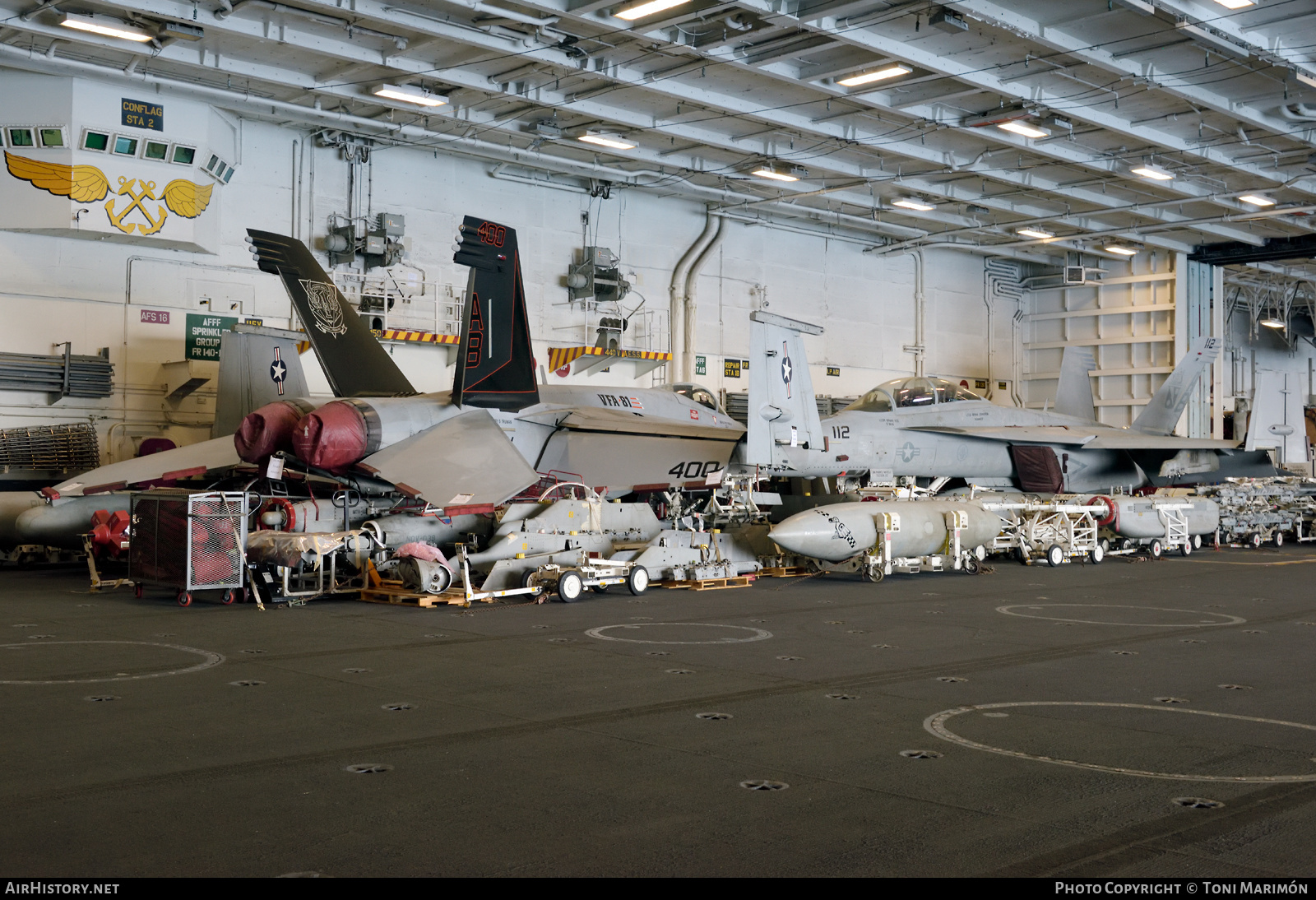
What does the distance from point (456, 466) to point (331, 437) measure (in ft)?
4.53

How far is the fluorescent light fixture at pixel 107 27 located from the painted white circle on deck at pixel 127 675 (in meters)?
9.72

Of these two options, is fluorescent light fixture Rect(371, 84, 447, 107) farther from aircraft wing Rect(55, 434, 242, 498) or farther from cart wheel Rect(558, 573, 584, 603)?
cart wheel Rect(558, 573, 584, 603)

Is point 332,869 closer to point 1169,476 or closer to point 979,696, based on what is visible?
point 979,696

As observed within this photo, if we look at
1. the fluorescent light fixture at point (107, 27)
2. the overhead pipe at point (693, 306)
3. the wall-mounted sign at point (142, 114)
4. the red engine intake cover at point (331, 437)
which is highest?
the fluorescent light fixture at point (107, 27)

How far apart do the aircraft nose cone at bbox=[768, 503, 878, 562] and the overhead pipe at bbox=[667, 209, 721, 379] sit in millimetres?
10979

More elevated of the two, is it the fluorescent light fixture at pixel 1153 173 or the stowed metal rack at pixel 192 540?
the fluorescent light fixture at pixel 1153 173

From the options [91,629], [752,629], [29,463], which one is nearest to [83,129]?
[29,463]

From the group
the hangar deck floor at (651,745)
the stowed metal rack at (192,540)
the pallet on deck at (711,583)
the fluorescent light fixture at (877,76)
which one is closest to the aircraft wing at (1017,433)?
the fluorescent light fixture at (877,76)

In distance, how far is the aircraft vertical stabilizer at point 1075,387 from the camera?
2295 centimetres

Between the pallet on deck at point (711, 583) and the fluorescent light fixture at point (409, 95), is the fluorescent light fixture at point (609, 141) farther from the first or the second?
the pallet on deck at point (711, 583)

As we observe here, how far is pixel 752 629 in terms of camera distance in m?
9.01

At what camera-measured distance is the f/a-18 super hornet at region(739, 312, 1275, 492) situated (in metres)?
13.9
